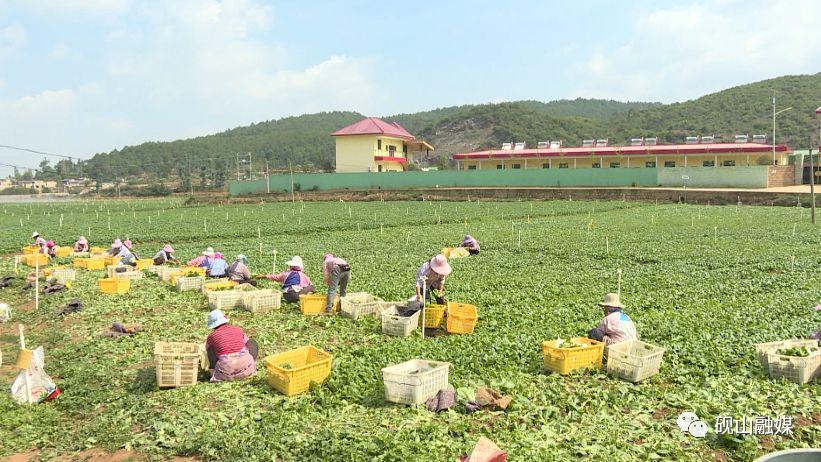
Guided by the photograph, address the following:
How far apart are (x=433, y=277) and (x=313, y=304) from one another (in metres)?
3.10

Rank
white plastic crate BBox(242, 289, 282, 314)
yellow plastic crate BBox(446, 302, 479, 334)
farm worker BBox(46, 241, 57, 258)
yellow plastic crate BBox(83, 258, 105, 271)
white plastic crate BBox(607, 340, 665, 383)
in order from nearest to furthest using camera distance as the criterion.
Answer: white plastic crate BBox(607, 340, 665, 383), yellow plastic crate BBox(446, 302, 479, 334), white plastic crate BBox(242, 289, 282, 314), yellow plastic crate BBox(83, 258, 105, 271), farm worker BBox(46, 241, 57, 258)

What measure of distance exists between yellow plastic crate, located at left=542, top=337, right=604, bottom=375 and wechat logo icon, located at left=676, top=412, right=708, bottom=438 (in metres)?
1.87

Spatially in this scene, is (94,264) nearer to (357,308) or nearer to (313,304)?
(313,304)

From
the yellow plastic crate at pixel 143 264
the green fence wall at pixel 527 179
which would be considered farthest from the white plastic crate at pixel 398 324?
the green fence wall at pixel 527 179

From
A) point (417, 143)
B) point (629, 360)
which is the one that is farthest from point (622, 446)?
point (417, 143)

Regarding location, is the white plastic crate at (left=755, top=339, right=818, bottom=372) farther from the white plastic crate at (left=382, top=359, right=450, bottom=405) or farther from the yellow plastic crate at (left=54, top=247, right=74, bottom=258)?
the yellow plastic crate at (left=54, top=247, right=74, bottom=258)

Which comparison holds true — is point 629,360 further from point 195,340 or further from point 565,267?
point 565,267

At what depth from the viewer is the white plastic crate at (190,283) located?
16797mm

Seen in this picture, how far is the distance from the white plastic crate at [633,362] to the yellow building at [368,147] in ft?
241

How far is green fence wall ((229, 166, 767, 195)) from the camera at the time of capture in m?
56.8

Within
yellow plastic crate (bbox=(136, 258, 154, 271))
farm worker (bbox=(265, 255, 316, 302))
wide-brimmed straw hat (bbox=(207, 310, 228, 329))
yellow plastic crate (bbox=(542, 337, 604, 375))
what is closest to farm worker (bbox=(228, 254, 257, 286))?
farm worker (bbox=(265, 255, 316, 302))

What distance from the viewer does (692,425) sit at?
724 centimetres

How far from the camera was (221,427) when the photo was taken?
7.65 m

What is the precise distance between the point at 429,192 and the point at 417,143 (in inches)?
1006
